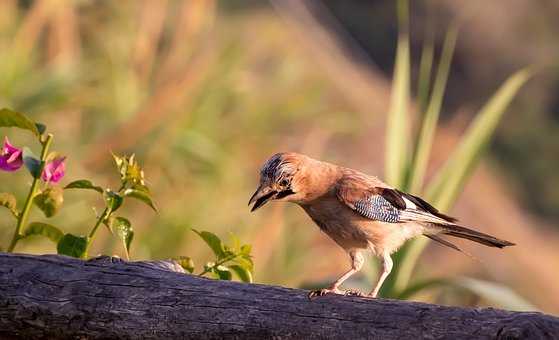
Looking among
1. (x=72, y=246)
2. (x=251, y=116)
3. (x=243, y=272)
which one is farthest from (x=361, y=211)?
(x=251, y=116)

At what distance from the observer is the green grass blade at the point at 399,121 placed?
13.7 feet

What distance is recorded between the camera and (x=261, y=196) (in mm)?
2598

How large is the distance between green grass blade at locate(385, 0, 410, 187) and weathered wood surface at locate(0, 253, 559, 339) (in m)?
2.10

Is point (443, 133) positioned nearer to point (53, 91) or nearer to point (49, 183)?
point (53, 91)

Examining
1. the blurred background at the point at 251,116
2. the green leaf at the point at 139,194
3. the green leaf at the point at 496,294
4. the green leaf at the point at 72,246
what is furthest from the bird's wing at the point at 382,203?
the blurred background at the point at 251,116

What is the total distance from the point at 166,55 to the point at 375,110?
3.38m

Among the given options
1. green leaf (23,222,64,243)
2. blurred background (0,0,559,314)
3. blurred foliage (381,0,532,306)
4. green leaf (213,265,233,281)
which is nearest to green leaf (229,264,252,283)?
green leaf (213,265,233,281)

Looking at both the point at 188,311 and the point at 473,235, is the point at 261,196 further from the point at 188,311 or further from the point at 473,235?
the point at 188,311

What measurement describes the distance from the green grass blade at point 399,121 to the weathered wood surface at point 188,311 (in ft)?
6.90

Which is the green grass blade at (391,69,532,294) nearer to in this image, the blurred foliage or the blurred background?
the blurred foliage

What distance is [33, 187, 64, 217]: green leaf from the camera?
2309 millimetres

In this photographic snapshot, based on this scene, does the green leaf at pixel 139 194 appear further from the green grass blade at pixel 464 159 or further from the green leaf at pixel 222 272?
the green grass blade at pixel 464 159

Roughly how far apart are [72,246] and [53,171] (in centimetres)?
17

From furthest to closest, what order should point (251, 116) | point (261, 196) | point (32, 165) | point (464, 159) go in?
1. point (251, 116)
2. point (464, 159)
3. point (261, 196)
4. point (32, 165)
